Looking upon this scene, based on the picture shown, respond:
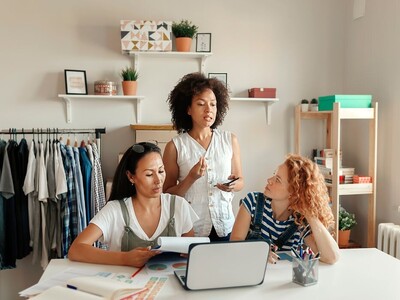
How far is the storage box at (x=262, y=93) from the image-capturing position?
336 cm

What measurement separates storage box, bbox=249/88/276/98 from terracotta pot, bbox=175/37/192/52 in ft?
1.97

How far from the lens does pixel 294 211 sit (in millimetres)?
1821

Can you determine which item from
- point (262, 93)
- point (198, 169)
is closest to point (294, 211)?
point (198, 169)

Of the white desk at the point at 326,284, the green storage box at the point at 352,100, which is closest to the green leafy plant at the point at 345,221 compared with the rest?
the green storage box at the point at 352,100

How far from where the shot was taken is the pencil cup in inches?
57.9

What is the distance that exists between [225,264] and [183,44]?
7.03 ft

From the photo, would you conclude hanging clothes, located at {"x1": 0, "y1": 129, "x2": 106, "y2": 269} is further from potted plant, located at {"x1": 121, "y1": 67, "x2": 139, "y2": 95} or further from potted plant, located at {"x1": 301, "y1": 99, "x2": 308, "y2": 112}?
potted plant, located at {"x1": 301, "y1": 99, "x2": 308, "y2": 112}

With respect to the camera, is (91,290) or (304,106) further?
(304,106)

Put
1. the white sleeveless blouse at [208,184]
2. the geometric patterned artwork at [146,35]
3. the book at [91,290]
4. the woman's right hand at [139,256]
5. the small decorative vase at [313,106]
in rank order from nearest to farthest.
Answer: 1. the book at [91,290]
2. the woman's right hand at [139,256]
3. the white sleeveless blouse at [208,184]
4. the geometric patterned artwork at [146,35]
5. the small decorative vase at [313,106]

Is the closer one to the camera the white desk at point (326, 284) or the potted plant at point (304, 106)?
the white desk at point (326, 284)

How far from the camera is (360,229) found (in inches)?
132

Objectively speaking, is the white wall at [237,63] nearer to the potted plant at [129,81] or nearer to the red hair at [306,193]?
the potted plant at [129,81]

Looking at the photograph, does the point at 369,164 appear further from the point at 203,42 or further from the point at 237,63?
the point at 203,42

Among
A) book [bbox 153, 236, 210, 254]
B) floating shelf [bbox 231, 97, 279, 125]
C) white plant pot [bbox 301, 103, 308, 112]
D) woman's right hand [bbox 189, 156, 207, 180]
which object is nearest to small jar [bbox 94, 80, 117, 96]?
floating shelf [bbox 231, 97, 279, 125]
